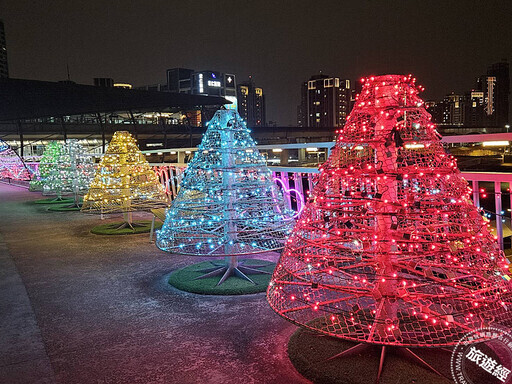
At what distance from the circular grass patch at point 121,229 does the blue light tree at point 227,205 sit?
164 inches

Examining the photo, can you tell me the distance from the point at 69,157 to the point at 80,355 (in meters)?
13.9

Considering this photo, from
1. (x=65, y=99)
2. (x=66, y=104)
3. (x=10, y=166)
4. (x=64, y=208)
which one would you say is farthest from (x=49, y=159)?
(x=10, y=166)

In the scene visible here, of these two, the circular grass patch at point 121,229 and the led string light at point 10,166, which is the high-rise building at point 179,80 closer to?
the led string light at point 10,166

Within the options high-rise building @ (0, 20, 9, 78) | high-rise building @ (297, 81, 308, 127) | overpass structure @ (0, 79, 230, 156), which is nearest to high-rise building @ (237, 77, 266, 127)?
high-rise building @ (297, 81, 308, 127)

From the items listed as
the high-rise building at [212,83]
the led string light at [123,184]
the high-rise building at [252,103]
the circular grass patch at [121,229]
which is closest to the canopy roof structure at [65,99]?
the circular grass patch at [121,229]

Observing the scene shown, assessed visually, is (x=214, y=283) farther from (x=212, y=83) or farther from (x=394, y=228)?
(x=212, y=83)

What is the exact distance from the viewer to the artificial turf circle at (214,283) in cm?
549

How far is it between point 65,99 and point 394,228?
2403 centimetres

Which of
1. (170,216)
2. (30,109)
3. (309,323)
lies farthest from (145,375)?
(30,109)

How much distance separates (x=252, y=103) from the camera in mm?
186500

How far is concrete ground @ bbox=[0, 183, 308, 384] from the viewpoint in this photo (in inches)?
140

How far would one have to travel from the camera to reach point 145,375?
11.4 ft

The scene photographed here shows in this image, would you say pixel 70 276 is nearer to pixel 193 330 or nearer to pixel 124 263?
pixel 124 263

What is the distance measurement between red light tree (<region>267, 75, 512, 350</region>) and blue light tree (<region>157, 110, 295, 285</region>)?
6.73 feet
